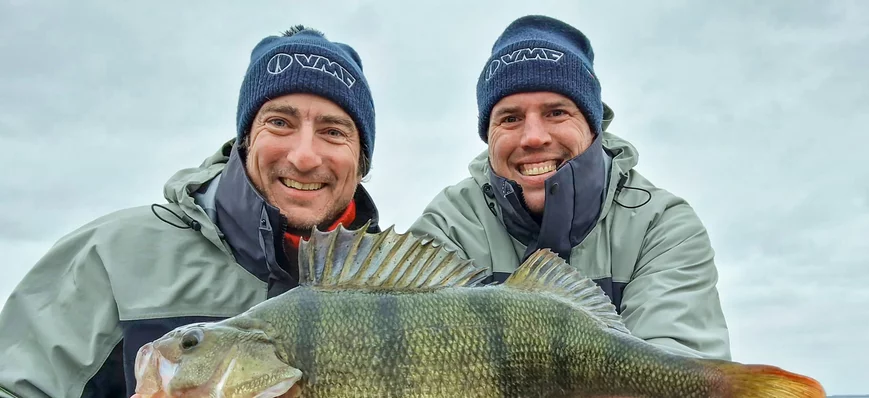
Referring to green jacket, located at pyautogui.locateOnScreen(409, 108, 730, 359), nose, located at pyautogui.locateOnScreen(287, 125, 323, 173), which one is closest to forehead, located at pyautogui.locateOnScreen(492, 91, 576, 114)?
green jacket, located at pyautogui.locateOnScreen(409, 108, 730, 359)

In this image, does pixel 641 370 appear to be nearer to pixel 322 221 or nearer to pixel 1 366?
pixel 322 221

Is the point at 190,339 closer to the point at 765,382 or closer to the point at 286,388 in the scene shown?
the point at 286,388

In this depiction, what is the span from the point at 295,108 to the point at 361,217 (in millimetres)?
835

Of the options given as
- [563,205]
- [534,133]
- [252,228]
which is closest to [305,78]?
[252,228]

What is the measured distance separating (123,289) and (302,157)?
1154mm

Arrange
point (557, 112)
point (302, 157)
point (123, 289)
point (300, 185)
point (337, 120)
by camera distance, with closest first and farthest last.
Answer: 1. point (123, 289)
2. point (302, 157)
3. point (300, 185)
4. point (337, 120)
5. point (557, 112)

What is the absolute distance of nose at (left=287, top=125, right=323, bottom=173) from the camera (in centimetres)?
384

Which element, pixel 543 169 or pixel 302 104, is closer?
pixel 302 104

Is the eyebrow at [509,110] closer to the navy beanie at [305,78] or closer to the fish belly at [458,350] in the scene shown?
the navy beanie at [305,78]

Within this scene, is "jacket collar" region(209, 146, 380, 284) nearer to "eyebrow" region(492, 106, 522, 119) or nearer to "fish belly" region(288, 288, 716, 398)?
"fish belly" region(288, 288, 716, 398)

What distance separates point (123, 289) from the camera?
343 cm

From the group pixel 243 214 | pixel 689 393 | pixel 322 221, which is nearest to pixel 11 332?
pixel 243 214

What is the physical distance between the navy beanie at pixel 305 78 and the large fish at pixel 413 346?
175 centimetres

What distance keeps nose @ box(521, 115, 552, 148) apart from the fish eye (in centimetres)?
253
